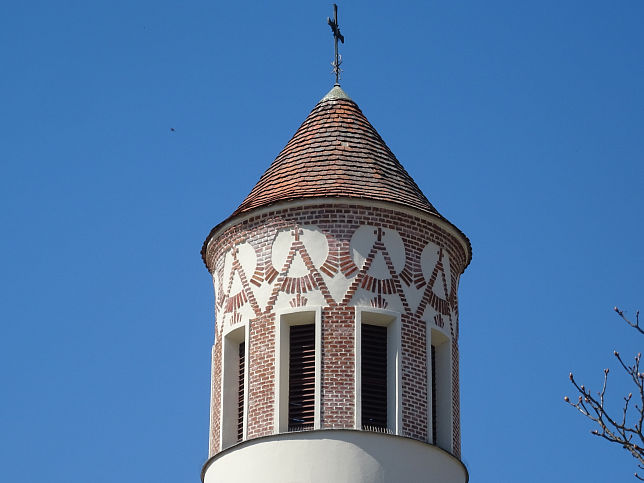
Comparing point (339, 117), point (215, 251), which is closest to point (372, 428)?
point (215, 251)

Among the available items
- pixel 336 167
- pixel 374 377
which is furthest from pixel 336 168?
pixel 374 377

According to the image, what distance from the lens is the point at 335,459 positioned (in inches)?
1046

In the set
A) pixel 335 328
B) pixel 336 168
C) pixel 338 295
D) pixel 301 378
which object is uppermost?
pixel 336 168

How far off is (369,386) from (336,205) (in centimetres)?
360

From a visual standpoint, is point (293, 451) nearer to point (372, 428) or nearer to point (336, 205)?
point (372, 428)

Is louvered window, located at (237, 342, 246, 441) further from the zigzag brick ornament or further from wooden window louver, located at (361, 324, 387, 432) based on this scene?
wooden window louver, located at (361, 324, 387, 432)

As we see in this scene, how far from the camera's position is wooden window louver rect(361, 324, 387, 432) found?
1078 inches

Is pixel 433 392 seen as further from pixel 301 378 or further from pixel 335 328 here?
pixel 301 378

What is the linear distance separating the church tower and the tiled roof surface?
0.14ft

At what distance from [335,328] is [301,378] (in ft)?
3.66

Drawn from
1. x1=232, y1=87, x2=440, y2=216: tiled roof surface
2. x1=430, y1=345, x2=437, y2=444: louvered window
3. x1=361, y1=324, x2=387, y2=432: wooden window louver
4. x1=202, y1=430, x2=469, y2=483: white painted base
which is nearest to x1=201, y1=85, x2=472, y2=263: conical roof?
x1=232, y1=87, x2=440, y2=216: tiled roof surface

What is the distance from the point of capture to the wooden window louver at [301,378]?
1077 inches

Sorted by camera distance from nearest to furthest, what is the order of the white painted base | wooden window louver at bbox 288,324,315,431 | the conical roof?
1. the white painted base
2. wooden window louver at bbox 288,324,315,431
3. the conical roof

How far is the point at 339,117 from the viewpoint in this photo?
103 ft
